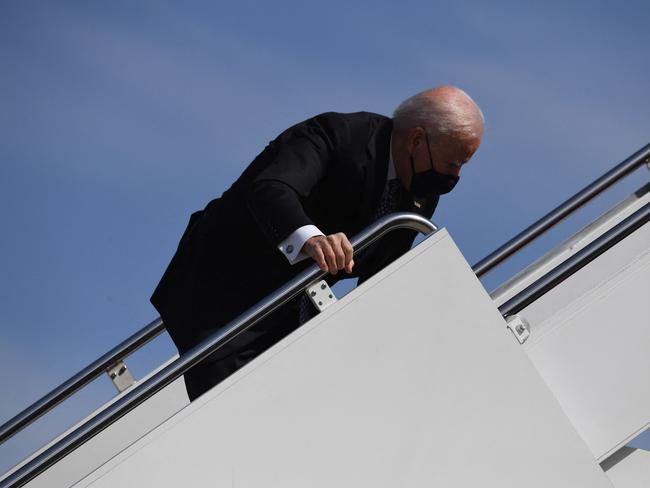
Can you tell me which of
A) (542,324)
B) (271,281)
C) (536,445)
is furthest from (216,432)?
(542,324)

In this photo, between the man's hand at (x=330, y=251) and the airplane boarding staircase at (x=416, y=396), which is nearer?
the airplane boarding staircase at (x=416, y=396)

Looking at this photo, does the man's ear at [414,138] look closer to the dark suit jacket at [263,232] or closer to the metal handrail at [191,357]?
the dark suit jacket at [263,232]

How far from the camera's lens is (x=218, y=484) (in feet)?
7.97

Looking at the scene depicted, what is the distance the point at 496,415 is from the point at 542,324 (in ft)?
1.31

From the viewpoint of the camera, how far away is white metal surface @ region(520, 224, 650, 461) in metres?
2.80

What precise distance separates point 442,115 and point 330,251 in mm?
651

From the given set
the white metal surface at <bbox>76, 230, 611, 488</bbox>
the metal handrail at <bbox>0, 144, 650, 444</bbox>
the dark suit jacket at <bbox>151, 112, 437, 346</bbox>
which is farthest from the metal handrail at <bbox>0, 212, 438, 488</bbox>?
the metal handrail at <bbox>0, 144, 650, 444</bbox>

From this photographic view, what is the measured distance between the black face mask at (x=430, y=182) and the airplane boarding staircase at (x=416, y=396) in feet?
1.02

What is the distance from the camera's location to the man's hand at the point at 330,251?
8.70ft

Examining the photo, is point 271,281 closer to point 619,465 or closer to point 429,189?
point 429,189

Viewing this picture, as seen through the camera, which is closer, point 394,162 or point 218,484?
point 218,484

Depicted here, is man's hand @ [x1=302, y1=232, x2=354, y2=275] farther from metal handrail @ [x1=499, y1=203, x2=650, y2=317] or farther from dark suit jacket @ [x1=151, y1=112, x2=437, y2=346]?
metal handrail @ [x1=499, y1=203, x2=650, y2=317]

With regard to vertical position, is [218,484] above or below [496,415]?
above

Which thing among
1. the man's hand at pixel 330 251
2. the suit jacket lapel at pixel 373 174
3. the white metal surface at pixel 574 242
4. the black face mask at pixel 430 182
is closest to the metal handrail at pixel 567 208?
the white metal surface at pixel 574 242
